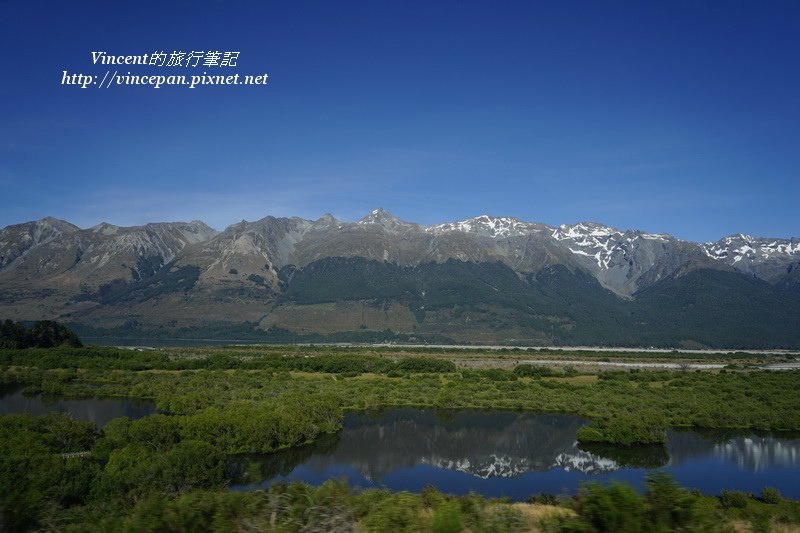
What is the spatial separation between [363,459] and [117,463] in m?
17.0

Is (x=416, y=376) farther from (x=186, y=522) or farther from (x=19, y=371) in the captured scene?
(x=186, y=522)

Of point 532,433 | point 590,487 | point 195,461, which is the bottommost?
point 532,433

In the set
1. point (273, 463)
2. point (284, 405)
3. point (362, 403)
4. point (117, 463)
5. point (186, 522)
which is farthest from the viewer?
point (362, 403)

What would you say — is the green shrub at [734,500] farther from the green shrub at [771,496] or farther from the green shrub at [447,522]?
the green shrub at [447,522]

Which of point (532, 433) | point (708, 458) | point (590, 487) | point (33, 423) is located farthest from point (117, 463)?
point (708, 458)

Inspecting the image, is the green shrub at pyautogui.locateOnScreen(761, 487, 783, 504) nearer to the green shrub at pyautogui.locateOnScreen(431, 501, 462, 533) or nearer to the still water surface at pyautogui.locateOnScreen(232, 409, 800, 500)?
the still water surface at pyautogui.locateOnScreen(232, 409, 800, 500)

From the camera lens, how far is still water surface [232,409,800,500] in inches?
1353

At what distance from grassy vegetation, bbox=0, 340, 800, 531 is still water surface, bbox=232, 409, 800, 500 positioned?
2.26 m

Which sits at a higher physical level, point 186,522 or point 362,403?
point 186,522

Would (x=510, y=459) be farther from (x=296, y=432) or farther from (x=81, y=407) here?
(x=81, y=407)

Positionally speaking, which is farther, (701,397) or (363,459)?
(701,397)

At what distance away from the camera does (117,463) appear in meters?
26.2

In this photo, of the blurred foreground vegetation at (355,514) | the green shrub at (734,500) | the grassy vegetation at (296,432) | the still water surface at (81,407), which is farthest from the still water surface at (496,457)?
the blurred foreground vegetation at (355,514)

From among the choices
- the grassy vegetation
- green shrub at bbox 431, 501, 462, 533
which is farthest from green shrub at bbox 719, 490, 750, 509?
green shrub at bbox 431, 501, 462, 533
